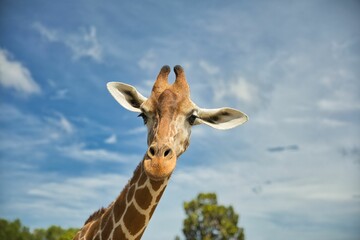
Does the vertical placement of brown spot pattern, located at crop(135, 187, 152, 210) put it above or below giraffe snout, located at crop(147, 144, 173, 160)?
below

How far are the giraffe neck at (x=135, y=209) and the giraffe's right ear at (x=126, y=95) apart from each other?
1.08 m

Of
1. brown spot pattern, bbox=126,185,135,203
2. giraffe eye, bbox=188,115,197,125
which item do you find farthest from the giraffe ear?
brown spot pattern, bbox=126,185,135,203

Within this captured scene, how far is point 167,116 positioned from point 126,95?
132 cm

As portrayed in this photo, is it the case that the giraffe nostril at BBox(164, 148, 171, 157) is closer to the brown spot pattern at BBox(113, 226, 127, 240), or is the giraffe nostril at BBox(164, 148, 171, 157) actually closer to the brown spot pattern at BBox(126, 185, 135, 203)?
the brown spot pattern at BBox(126, 185, 135, 203)

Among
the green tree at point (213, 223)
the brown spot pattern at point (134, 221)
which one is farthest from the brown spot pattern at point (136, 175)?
the green tree at point (213, 223)

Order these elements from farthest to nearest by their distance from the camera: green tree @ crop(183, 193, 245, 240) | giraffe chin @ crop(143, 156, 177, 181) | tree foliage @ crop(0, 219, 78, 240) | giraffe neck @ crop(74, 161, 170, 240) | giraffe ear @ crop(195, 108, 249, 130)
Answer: tree foliage @ crop(0, 219, 78, 240)
green tree @ crop(183, 193, 245, 240)
giraffe ear @ crop(195, 108, 249, 130)
giraffe neck @ crop(74, 161, 170, 240)
giraffe chin @ crop(143, 156, 177, 181)

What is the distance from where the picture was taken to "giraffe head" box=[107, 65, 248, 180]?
4219 millimetres

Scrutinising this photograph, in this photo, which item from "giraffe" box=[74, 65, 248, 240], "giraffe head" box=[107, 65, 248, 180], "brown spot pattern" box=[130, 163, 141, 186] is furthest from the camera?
"brown spot pattern" box=[130, 163, 141, 186]

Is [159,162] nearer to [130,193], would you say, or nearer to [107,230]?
[130,193]

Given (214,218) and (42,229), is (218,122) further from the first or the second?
(42,229)

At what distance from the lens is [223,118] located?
5664 millimetres

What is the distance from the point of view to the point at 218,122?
18.6 ft

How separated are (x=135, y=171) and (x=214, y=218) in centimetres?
2881

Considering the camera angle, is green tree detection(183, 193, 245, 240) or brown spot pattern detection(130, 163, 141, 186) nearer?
brown spot pattern detection(130, 163, 141, 186)
